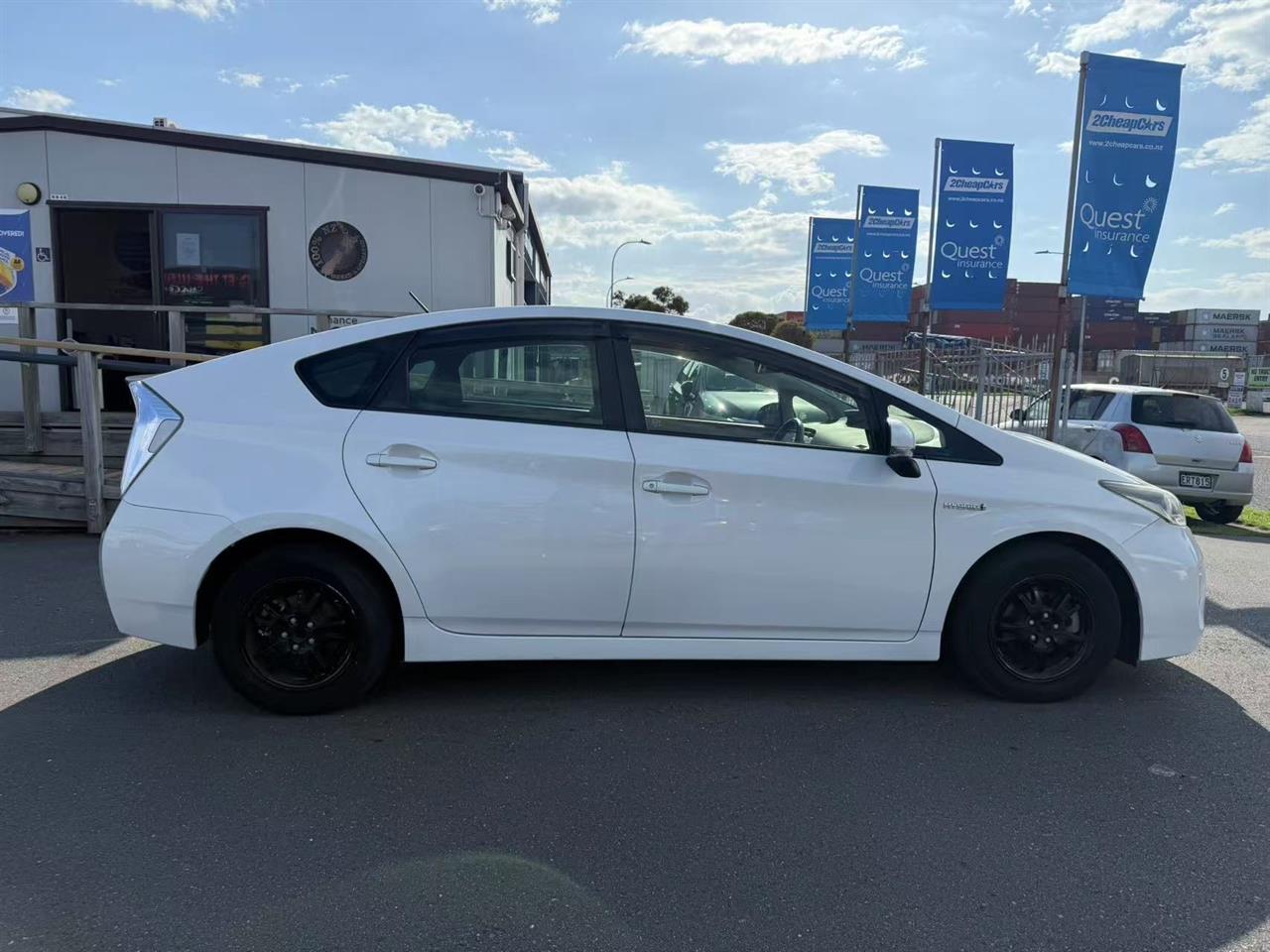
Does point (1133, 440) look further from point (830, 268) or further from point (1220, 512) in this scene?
point (830, 268)

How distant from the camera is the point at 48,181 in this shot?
9.84m

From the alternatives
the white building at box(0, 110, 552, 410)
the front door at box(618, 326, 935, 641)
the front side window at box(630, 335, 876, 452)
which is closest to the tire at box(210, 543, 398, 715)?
the front door at box(618, 326, 935, 641)

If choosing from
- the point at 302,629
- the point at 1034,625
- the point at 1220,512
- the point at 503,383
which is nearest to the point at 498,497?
the point at 503,383

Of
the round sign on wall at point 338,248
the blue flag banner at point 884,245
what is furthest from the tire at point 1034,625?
the blue flag banner at point 884,245

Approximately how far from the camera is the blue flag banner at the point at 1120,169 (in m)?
9.71

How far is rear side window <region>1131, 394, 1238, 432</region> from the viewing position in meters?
9.95

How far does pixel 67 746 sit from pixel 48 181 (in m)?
8.58

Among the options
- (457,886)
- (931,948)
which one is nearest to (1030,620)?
(931,948)

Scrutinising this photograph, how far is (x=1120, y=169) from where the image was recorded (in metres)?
9.88

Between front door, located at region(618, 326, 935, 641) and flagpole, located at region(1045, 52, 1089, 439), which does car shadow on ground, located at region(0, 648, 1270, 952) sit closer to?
front door, located at region(618, 326, 935, 641)

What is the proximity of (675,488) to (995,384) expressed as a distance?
9.68 metres

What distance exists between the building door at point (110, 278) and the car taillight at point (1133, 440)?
10528 millimetres

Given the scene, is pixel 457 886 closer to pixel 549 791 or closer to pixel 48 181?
pixel 549 791

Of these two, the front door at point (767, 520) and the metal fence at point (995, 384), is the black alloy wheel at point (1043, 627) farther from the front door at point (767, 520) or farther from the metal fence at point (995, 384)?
the metal fence at point (995, 384)
